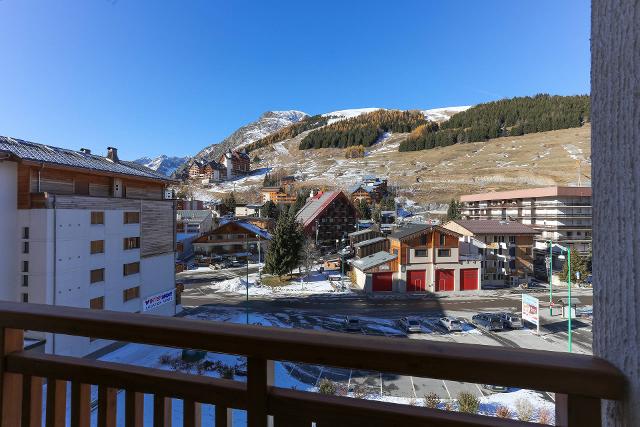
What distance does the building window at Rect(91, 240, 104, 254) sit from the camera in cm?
733

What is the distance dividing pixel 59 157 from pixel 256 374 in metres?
8.60

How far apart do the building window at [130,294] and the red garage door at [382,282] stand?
8.35m

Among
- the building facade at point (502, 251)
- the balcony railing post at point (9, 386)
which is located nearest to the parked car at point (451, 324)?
the building facade at point (502, 251)

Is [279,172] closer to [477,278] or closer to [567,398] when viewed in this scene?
[477,278]

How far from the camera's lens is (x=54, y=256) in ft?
21.0

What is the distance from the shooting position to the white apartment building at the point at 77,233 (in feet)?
20.6

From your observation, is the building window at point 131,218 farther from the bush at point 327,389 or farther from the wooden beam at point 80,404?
the wooden beam at point 80,404

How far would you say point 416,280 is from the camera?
1366 cm

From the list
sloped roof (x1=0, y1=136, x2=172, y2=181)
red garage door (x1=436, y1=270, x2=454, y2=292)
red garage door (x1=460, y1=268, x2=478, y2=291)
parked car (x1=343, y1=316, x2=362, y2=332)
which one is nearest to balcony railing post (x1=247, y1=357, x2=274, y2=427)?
sloped roof (x1=0, y1=136, x2=172, y2=181)

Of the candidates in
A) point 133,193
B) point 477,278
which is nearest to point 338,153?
point 477,278

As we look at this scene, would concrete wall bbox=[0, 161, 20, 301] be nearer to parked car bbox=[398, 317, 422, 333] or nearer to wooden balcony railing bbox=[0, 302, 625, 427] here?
wooden balcony railing bbox=[0, 302, 625, 427]

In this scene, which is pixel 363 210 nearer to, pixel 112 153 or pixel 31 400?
pixel 112 153

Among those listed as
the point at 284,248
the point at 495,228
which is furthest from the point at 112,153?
the point at 495,228

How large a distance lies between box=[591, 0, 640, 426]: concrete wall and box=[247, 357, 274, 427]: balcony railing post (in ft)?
1.46
